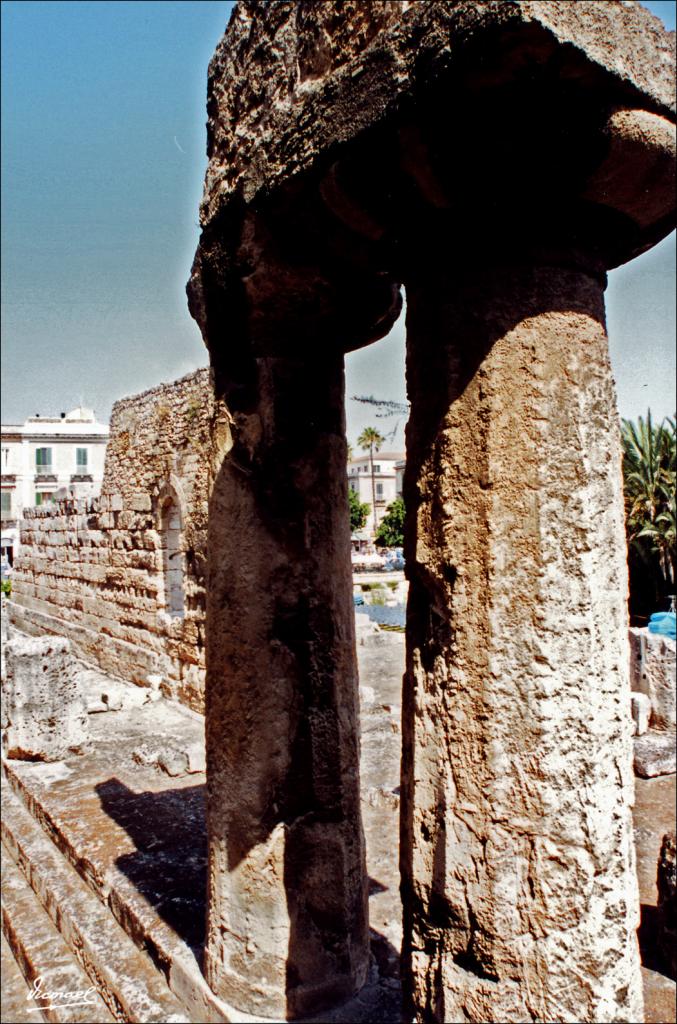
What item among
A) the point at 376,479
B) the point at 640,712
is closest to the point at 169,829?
the point at 640,712

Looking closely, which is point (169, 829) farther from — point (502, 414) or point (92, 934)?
point (502, 414)

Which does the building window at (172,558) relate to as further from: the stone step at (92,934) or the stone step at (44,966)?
the stone step at (44,966)

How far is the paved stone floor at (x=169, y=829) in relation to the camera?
3.54 metres

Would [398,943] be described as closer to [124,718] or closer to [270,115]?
[270,115]

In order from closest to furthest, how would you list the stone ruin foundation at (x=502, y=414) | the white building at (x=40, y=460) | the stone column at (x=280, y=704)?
the stone ruin foundation at (x=502, y=414) < the stone column at (x=280, y=704) < the white building at (x=40, y=460)

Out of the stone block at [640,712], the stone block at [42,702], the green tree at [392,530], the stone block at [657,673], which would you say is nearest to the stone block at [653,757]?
the stone block at [640,712]

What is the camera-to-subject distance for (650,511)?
16.0 m

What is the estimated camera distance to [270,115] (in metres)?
2.05

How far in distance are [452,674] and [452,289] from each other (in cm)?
88

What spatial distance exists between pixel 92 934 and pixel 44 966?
0.36 meters

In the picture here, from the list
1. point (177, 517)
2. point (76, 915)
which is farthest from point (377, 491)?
point (76, 915)

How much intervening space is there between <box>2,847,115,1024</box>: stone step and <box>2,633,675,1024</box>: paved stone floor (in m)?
0.10

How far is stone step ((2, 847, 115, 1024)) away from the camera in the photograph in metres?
3.58

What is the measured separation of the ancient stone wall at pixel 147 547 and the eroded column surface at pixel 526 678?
5.35 meters
